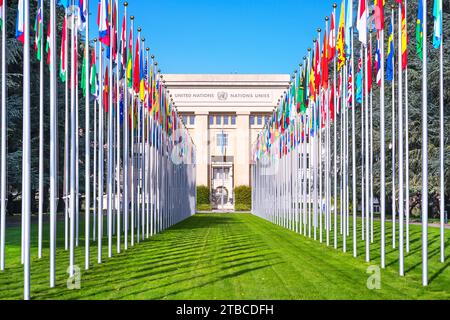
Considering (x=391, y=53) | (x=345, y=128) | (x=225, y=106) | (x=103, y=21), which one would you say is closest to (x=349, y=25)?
(x=391, y=53)

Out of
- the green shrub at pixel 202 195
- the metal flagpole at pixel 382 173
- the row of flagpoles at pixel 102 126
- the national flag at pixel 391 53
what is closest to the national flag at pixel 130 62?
the row of flagpoles at pixel 102 126

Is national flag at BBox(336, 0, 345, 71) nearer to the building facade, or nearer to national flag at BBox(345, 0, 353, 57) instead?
national flag at BBox(345, 0, 353, 57)

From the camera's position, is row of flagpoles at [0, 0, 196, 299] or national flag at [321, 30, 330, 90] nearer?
row of flagpoles at [0, 0, 196, 299]

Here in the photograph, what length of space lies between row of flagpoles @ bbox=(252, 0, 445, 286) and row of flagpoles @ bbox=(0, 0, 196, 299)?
7158mm

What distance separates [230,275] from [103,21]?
8816 millimetres

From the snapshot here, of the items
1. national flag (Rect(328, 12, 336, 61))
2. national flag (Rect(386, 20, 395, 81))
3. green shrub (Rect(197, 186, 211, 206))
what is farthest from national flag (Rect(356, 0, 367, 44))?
green shrub (Rect(197, 186, 211, 206))

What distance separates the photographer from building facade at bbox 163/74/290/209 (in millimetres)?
91688

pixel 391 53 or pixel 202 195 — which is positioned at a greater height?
pixel 391 53

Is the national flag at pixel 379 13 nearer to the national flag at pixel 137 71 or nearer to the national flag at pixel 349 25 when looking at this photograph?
the national flag at pixel 349 25

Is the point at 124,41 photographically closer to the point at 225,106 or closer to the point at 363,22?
the point at 363,22

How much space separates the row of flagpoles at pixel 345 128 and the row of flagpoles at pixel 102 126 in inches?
282

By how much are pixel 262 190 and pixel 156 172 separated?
2631 centimetres

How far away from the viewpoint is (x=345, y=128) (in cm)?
2455
